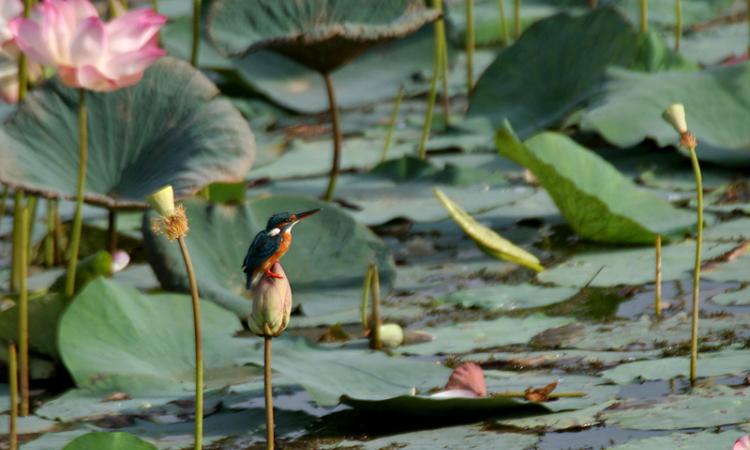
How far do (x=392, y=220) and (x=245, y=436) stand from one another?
128 centimetres

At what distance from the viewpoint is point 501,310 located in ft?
8.50

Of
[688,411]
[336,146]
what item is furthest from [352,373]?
[336,146]

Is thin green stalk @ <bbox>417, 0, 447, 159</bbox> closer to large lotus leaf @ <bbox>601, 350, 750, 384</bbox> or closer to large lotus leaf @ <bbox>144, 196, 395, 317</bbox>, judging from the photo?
large lotus leaf @ <bbox>144, 196, 395, 317</bbox>

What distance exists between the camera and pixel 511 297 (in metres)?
2.62

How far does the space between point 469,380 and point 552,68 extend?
197 cm

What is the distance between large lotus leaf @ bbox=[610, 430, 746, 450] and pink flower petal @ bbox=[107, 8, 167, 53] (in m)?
1.12

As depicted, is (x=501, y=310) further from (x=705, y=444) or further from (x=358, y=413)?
(x=705, y=444)

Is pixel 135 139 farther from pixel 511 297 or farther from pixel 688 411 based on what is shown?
pixel 688 411

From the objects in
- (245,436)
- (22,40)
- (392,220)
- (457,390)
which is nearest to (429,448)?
(457,390)

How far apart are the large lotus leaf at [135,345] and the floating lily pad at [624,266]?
67 cm

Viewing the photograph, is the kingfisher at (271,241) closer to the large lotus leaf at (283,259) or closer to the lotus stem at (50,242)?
the large lotus leaf at (283,259)

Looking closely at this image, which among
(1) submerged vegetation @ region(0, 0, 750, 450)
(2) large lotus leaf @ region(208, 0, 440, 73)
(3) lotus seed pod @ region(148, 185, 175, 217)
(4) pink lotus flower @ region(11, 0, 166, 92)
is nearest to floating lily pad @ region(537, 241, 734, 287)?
(1) submerged vegetation @ region(0, 0, 750, 450)

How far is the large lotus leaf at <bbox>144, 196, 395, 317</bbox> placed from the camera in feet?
8.72

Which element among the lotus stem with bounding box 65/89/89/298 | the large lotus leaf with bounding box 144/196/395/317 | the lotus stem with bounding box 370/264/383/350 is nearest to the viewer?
the lotus stem with bounding box 370/264/383/350
